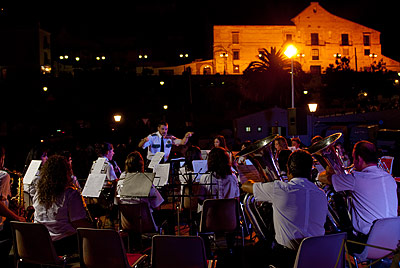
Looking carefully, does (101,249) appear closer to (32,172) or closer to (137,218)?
(137,218)

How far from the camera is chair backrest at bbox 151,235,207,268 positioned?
3.48 metres

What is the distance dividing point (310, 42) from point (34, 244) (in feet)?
193

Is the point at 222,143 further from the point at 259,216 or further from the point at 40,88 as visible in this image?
the point at 40,88

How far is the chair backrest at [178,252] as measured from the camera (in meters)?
3.48

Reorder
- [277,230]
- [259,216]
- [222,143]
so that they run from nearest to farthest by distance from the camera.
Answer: [277,230] → [259,216] → [222,143]

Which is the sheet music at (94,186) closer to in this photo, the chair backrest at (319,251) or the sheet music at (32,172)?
the sheet music at (32,172)

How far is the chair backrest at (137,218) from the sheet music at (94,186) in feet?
2.44

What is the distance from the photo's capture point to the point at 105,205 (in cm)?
752

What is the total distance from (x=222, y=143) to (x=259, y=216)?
16.5ft

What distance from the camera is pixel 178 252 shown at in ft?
11.6

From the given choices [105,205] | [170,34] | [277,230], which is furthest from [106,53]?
[277,230]

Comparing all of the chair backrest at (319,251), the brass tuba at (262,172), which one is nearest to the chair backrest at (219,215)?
the brass tuba at (262,172)

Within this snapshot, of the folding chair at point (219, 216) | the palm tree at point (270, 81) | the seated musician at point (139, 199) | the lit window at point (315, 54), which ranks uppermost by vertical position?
the lit window at point (315, 54)

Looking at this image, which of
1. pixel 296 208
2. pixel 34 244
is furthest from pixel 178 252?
pixel 34 244
